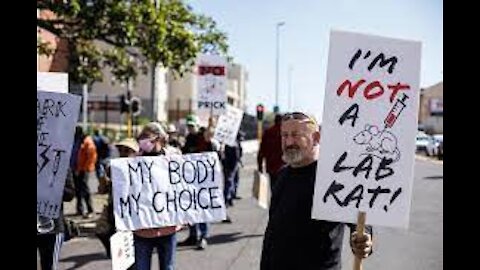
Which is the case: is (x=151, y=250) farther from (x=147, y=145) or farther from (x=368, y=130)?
(x=368, y=130)

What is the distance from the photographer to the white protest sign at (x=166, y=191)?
5.11m

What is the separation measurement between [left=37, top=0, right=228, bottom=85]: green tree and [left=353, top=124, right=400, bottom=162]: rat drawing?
7.43m

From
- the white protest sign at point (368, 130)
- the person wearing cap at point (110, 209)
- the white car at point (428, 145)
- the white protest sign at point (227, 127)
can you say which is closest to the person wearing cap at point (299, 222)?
the white protest sign at point (368, 130)

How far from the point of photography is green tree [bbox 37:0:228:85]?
35.7 feet

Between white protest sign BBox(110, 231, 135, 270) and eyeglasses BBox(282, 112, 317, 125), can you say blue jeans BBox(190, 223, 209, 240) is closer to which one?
white protest sign BBox(110, 231, 135, 270)

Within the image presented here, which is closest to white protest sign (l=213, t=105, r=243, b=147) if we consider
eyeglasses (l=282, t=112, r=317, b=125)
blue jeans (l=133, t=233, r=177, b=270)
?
blue jeans (l=133, t=233, r=177, b=270)

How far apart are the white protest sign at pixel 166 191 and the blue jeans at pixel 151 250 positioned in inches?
10.3

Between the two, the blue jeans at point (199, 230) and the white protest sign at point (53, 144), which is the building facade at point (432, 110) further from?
the white protest sign at point (53, 144)

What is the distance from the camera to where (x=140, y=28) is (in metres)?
11.4

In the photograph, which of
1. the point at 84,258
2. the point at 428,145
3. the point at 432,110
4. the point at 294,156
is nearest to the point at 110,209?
the point at 294,156

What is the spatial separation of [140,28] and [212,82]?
5.06 feet
